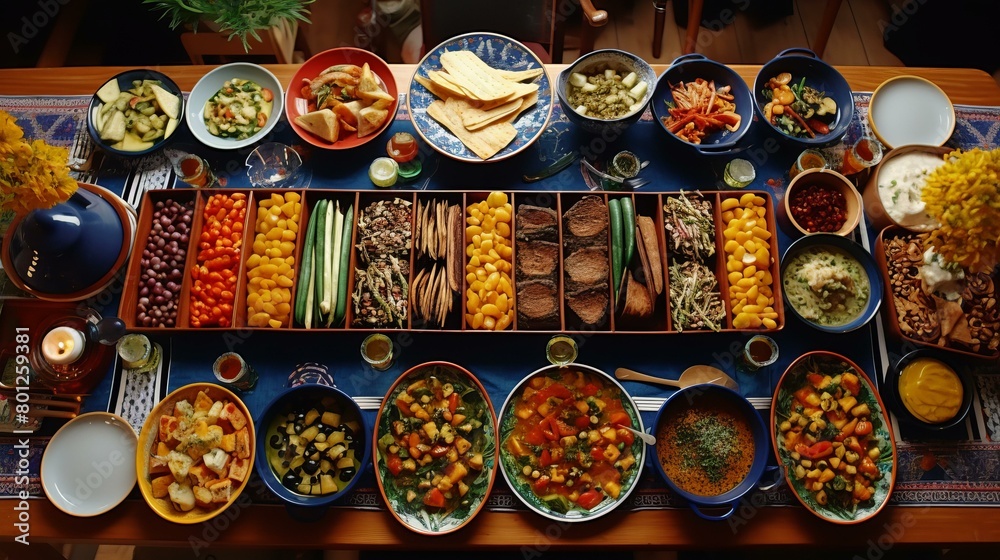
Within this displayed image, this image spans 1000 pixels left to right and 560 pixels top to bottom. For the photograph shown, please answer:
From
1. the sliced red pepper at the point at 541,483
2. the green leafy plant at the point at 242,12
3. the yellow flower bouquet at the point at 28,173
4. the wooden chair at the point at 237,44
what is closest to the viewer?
the yellow flower bouquet at the point at 28,173

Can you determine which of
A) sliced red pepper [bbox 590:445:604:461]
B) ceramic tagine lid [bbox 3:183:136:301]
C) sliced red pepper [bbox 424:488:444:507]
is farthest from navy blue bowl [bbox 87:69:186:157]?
sliced red pepper [bbox 590:445:604:461]

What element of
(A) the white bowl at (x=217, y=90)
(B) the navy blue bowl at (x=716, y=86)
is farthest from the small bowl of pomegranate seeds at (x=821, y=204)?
(A) the white bowl at (x=217, y=90)

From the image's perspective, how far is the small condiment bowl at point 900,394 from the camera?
2.57 meters

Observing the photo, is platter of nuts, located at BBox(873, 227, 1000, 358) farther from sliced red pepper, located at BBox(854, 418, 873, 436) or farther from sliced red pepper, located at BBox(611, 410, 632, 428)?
sliced red pepper, located at BBox(611, 410, 632, 428)

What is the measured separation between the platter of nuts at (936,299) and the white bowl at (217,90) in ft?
10.2

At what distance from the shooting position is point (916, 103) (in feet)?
10.4

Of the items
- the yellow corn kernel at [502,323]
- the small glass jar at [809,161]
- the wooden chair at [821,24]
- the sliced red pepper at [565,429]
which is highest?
the wooden chair at [821,24]

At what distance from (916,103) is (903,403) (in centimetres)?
168

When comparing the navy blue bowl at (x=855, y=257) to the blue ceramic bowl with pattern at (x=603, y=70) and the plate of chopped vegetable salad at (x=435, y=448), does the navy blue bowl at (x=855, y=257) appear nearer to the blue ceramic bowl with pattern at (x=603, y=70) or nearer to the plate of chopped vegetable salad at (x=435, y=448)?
the blue ceramic bowl with pattern at (x=603, y=70)

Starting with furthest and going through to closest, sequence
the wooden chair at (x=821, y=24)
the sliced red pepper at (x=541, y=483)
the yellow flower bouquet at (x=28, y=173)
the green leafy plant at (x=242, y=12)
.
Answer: the wooden chair at (x=821, y=24)
the green leafy plant at (x=242, y=12)
the sliced red pepper at (x=541, y=483)
the yellow flower bouquet at (x=28, y=173)

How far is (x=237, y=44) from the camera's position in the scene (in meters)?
3.71

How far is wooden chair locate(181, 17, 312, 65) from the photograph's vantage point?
3602 millimetres

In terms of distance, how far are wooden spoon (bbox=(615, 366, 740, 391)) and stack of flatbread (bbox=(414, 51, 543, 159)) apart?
1.27m

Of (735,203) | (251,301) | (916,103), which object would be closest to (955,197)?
(735,203)
